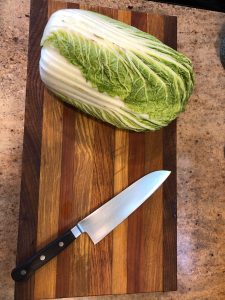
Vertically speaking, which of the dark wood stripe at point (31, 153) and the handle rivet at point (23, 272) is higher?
the dark wood stripe at point (31, 153)

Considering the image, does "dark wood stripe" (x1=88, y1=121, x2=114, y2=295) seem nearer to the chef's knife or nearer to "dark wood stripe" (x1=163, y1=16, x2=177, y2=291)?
the chef's knife

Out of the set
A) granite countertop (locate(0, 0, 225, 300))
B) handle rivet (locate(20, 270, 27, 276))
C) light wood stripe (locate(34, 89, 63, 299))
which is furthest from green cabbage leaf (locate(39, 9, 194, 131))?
handle rivet (locate(20, 270, 27, 276))

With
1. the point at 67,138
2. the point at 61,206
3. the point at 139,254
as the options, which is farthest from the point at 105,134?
A: the point at 139,254

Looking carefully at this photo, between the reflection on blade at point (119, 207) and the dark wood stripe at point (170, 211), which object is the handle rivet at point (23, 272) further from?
the dark wood stripe at point (170, 211)

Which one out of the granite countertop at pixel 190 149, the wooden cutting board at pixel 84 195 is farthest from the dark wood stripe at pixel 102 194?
the granite countertop at pixel 190 149

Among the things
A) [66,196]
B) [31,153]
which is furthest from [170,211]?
[31,153]
